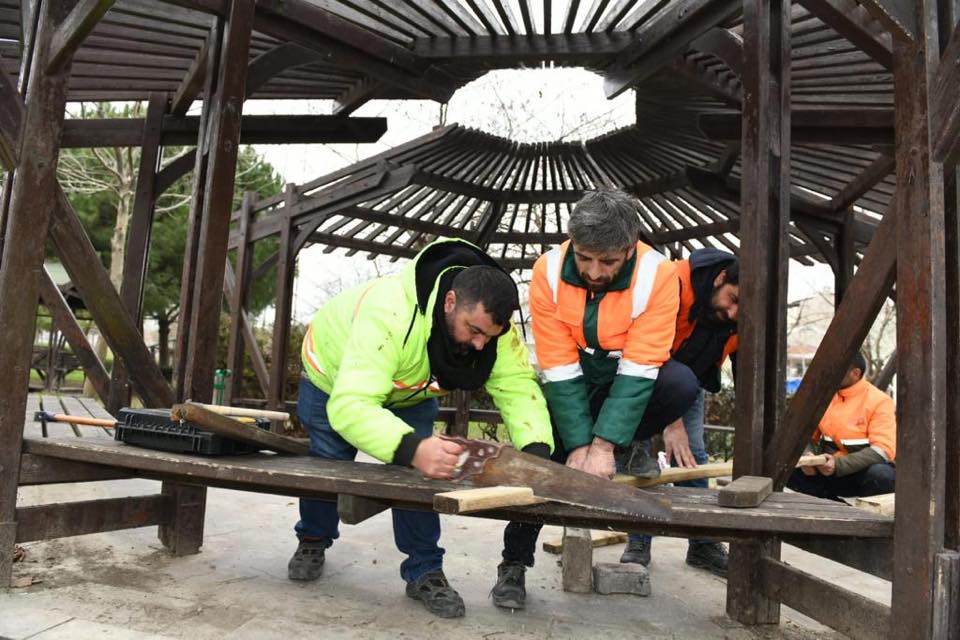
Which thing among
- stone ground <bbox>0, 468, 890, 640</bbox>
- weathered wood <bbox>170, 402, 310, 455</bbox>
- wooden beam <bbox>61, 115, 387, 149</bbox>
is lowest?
stone ground <bbox>0, 468, 890, 640</bbox>

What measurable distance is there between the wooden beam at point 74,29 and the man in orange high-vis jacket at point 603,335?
2.49 metres

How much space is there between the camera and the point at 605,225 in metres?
Result: 3.36

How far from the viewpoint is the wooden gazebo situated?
2.71 metres

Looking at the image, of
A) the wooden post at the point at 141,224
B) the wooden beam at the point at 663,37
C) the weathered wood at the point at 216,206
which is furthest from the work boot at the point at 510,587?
the wooden post at the point at 141,224

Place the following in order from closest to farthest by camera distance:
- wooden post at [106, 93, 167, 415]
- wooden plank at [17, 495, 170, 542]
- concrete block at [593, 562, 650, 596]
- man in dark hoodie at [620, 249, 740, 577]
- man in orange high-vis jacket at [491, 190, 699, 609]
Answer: man in orange high-vis jacket at [491, 190, 699, 609] → wooden plank at [17, 495, 170, 542] → concrete block at [593, 562, 650, 596] → man in dark hoodie at [620, 249, 740, 577] → wooden post at [106, 93, 167, 415]

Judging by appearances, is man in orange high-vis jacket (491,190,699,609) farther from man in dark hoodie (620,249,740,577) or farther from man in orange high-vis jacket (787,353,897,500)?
man in orange high-vis jacket (787,353,897,500)

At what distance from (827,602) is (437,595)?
1.76m

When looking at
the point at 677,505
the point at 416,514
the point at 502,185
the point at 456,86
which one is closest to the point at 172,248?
the point at 502,185

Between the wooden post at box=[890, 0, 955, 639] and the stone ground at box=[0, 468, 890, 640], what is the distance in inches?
42.9

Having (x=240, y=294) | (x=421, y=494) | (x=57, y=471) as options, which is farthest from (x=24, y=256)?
(x=240, y=294)

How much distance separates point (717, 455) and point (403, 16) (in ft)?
34.7

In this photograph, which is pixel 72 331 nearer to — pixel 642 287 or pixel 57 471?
pixel 57 471

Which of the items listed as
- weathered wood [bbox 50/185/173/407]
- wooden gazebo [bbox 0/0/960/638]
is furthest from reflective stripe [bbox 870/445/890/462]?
weathered wood [bbox 50/185/173/407]

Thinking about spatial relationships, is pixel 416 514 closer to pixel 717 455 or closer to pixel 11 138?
pixel 11 138
